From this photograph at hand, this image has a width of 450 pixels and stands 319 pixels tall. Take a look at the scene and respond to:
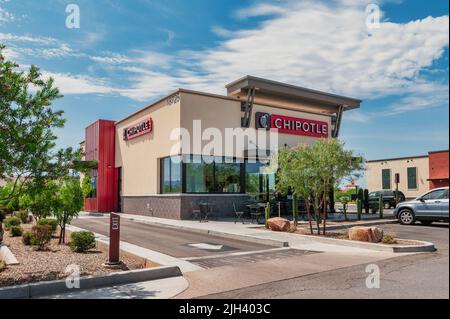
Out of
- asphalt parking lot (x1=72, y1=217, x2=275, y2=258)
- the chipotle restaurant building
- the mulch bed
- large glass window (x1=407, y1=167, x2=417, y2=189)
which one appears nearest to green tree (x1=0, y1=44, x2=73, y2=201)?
the mulch bed

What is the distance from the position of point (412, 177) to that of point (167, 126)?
3237 centimetres

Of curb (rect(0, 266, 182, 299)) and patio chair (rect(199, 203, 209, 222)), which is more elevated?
patio chair (rect(199, 203, 209, 222))

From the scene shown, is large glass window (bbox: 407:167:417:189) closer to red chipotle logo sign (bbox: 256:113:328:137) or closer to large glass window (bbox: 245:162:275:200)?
red chipotle logo sign (bbox: 256:113:328:137)

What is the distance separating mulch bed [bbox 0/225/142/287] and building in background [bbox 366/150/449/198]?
1389 inches

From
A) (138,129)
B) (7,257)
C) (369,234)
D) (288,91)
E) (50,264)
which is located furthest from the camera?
(138,129)

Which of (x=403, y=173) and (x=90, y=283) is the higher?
(x=403, y=173)

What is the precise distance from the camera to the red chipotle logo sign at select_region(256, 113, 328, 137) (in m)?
24.1

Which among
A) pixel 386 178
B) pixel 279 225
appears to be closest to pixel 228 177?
pixel 279 225

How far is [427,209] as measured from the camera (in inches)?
656

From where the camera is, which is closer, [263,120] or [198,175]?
[198,175]

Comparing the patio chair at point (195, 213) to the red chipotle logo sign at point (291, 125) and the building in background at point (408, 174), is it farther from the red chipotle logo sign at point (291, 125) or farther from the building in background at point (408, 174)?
the building in background at point (408, 174)

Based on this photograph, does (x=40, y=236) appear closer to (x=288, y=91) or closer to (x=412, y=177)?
(x=288, y=91)

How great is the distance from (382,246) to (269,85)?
47.2 ft

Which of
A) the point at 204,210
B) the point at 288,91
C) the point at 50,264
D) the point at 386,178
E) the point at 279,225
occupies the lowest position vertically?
the point at 50,264
